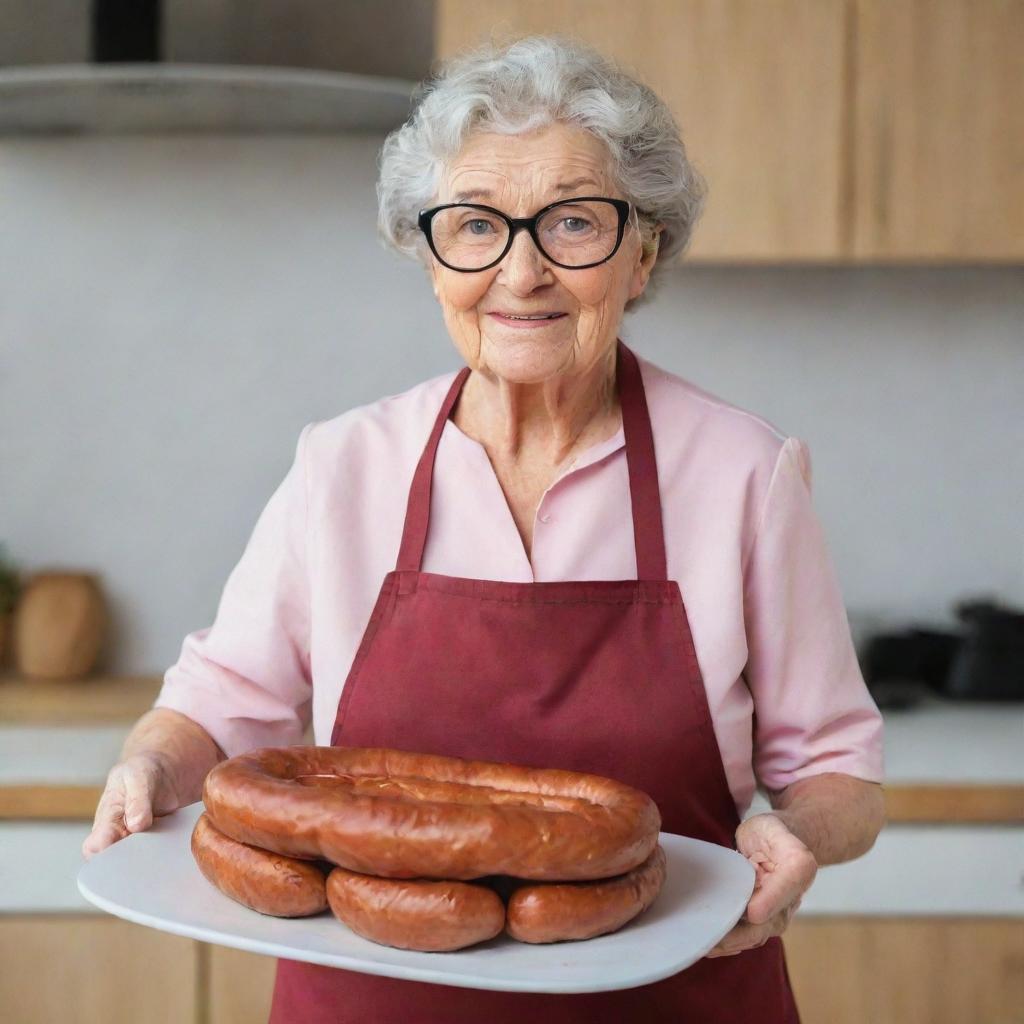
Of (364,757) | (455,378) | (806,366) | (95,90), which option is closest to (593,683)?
(364,757)

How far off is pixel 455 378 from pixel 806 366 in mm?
1520

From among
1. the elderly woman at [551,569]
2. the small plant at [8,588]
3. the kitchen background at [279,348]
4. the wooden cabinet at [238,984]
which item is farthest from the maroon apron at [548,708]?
the small plant at [8,588]

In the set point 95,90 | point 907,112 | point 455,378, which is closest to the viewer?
point 455,378

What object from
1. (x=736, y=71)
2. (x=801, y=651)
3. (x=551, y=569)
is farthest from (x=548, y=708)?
(x=736, y=71)

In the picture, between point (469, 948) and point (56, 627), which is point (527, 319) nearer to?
point (469, 948)

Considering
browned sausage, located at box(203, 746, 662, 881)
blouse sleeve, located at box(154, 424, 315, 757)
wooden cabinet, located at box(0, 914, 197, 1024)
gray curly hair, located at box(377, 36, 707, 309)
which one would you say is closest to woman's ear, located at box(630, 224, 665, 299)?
gray curly hair, located at box(377, 36, 707, 309)

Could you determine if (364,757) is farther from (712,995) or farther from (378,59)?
(378,59)

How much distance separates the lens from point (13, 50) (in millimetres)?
2607

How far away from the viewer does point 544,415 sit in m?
1.33

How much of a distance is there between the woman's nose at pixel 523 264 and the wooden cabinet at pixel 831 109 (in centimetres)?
118

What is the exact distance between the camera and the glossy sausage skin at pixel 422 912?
89cm

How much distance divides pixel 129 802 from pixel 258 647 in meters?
0.25

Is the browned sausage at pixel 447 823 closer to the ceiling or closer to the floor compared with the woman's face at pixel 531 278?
closer to the floor

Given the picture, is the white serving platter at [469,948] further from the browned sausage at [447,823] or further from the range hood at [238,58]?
the range hood at [238,58]
